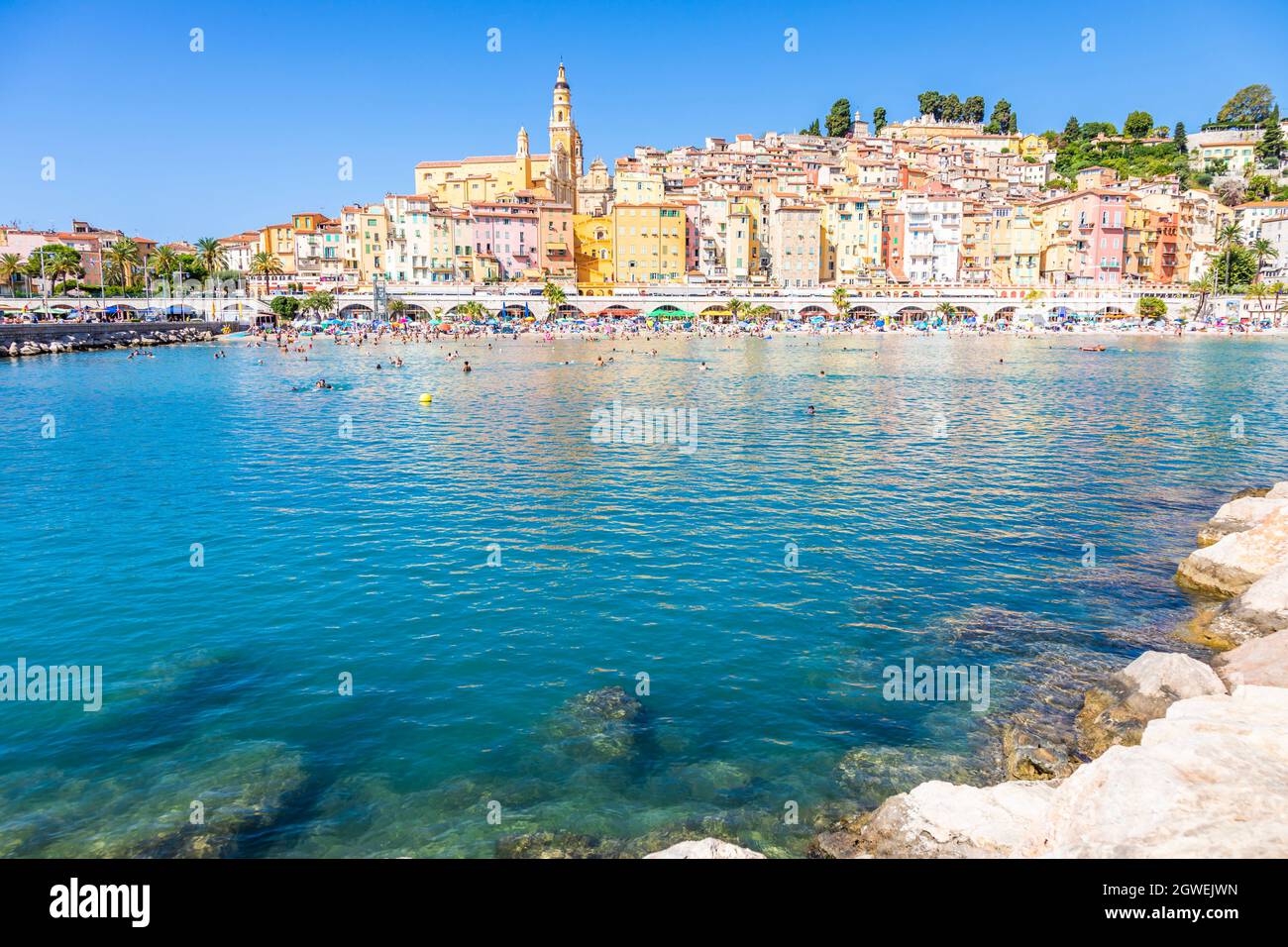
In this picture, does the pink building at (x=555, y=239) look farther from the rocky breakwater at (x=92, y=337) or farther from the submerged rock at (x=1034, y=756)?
the submerged rock at (x=1034, y=756)

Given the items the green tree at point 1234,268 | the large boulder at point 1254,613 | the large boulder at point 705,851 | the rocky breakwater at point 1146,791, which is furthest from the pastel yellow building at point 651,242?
the large boulder at point 705,851

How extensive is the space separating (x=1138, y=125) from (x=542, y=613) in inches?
8027

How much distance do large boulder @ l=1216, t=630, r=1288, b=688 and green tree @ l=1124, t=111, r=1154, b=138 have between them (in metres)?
200

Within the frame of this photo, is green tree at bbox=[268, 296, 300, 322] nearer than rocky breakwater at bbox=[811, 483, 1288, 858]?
No

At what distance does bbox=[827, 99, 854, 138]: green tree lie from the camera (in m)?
195

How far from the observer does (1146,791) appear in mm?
7242

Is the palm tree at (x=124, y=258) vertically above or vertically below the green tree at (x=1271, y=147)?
below

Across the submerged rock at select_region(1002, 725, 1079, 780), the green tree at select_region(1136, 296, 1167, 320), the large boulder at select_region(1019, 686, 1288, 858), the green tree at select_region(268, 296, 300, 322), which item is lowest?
the submerged rock at select_region(1002, 725, 1079, 780)

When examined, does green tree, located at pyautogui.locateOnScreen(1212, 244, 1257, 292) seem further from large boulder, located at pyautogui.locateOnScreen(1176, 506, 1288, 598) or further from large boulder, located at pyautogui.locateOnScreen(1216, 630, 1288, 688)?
large boulder, located at pyautogui.locateOnScreen(1216, 630, 1288, 688)

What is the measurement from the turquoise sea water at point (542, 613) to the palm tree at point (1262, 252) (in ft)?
385

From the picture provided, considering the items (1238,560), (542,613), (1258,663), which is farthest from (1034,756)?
(1238,560)

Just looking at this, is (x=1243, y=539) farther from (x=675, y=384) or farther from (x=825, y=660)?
(x=675, y=384)

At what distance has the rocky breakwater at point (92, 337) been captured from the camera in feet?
248

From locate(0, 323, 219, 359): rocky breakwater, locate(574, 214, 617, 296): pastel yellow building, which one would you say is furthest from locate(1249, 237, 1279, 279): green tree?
locate(0, 323, 219, 359): rocky breakwater
